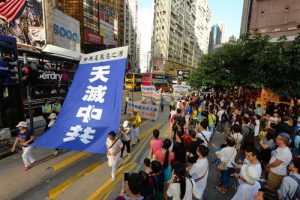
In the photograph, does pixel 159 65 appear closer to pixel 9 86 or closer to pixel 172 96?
pixel 172 96

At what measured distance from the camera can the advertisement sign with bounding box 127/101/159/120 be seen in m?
14.2

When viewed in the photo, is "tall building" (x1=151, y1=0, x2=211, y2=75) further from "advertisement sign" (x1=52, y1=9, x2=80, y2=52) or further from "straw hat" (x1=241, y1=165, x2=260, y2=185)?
"straw hat" (x1=241, y1=165, x2=260, y2=185)

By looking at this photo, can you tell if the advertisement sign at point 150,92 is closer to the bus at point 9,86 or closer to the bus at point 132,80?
the bus at point 9,86

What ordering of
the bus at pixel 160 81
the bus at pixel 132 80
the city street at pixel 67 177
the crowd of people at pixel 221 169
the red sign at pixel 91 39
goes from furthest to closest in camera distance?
the red sign at pixel 91 39, the bus at pixel 160 81, the bus at pixel 132 80, the city street at pixel 67 177, the crowd of people at pixel 221 169

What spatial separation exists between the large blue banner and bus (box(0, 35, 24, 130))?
435 centimetres

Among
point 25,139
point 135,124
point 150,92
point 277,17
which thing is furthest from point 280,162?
point 277,17

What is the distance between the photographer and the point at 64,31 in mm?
27156

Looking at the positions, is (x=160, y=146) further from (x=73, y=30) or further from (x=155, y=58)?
(x=155, y=58)

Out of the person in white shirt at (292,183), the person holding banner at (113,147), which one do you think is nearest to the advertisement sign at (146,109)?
the person holding banner at (113,147)

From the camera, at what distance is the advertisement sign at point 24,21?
18781 mm

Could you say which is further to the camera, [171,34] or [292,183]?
[171,34]

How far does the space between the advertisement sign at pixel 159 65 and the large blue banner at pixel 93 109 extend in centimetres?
6582

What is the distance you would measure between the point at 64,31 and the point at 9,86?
2047 centimetres

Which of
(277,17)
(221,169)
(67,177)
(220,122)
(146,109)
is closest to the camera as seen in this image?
(221,169)
